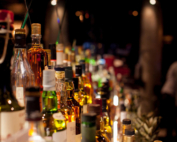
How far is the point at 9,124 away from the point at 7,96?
85mm

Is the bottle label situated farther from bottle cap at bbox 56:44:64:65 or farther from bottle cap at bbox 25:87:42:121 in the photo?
bottle cap at bbox 56:44:64:65

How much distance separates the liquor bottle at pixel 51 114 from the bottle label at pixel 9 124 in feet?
0.39

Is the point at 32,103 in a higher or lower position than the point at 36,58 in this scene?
lower

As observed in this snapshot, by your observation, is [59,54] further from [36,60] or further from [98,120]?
[98,120]

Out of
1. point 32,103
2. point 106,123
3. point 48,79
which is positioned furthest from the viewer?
point 106,123

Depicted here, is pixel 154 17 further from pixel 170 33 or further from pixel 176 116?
pixel 176 116

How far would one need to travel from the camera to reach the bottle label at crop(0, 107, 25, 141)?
547 mm

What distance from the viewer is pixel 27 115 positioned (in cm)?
55

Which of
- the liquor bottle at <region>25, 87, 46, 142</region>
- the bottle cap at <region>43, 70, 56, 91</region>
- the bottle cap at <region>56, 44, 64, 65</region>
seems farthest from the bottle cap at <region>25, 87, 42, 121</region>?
the bottle cap at <region>56, 44, 64, 65</region>

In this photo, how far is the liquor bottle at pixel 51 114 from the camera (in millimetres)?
651

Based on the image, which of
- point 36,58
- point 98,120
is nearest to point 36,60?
point 36,58

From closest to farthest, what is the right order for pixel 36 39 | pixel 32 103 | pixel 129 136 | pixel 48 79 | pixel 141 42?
pixel 32 103 → pixel 48 79 → pixel 129 136 → pixel 36 39 → pixel 141 42

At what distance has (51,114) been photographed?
2.25 ft

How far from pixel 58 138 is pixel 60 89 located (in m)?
0.22
